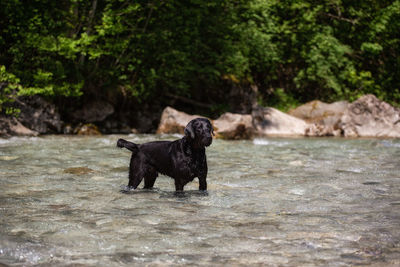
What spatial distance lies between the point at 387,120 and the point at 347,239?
1708 cm

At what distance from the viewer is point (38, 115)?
Result: 52.7 ft

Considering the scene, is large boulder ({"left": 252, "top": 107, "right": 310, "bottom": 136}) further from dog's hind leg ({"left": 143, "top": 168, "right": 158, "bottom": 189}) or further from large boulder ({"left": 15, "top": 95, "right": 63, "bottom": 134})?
dog's hind leg ({"left": 143, "top": 168, "right": 158, "bottom": 189})

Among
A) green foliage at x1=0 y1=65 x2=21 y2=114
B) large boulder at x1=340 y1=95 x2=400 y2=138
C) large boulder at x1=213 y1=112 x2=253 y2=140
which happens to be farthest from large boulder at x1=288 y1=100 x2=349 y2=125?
green foliage at x1=0 y1=65 x2=21 y2=114

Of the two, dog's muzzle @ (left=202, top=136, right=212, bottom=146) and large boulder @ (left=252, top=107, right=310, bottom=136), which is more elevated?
large boulder @ (left=252, top=107, right=310, bottom=136)

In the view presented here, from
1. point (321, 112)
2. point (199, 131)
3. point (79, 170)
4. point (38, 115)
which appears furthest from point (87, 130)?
point (199, 131)

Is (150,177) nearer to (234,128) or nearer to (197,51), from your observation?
(234,128)

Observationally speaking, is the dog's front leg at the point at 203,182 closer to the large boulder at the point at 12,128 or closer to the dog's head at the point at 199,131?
the dog's head at the point at 199,131

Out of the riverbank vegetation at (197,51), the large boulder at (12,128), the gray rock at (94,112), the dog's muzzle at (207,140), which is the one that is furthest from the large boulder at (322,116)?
the dog's muzzle at (207,140)

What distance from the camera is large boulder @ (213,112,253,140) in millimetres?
16016

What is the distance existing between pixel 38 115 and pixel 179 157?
11310 millimetres

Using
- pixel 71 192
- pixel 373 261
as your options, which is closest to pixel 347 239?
pixel 373 261

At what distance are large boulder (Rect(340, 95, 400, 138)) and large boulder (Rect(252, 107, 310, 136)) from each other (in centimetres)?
174

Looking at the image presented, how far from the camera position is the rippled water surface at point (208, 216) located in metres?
3.64

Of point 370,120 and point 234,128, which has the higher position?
point 370,120
